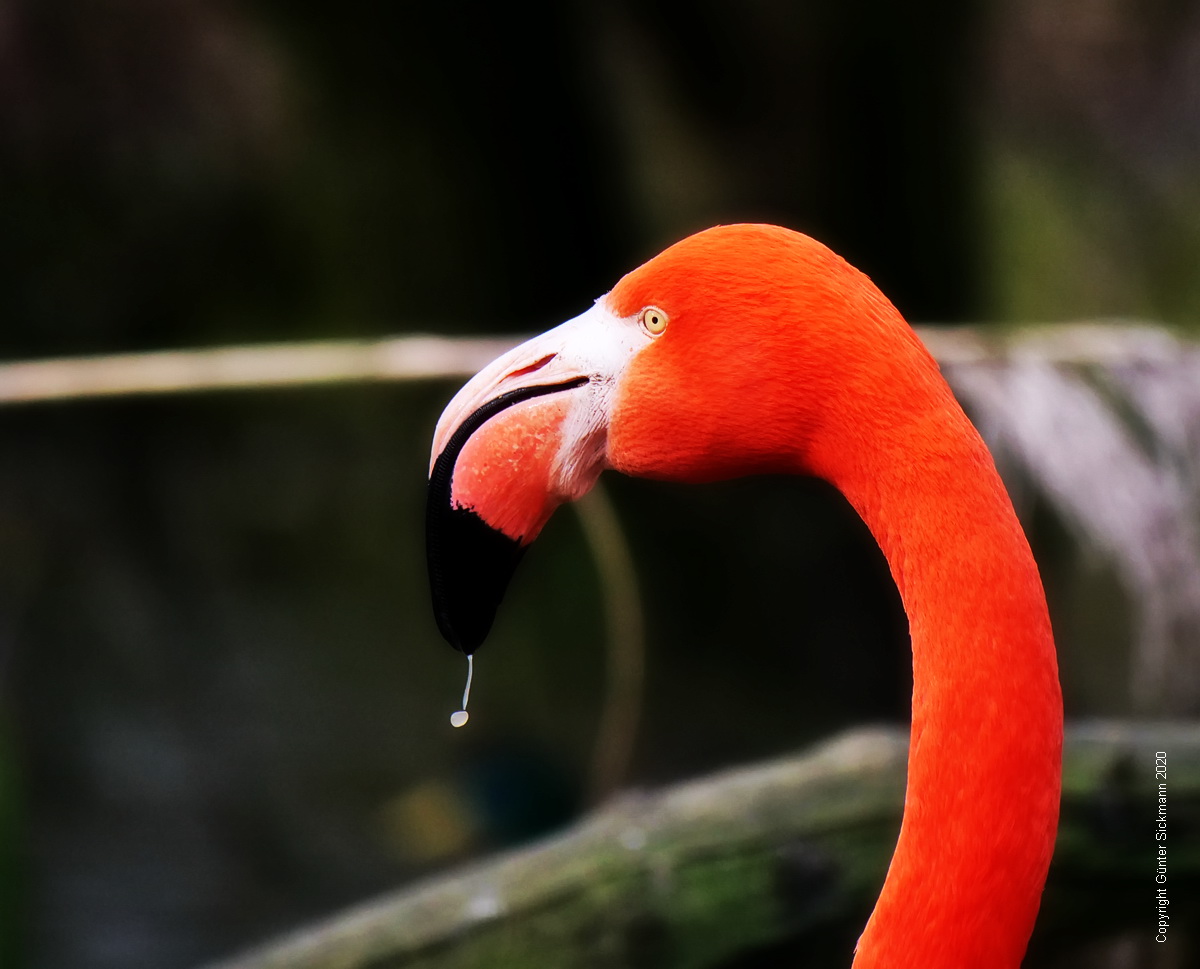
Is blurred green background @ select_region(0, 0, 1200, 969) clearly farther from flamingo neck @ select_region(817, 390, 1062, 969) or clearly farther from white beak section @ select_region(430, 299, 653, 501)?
flamingo neck @ select_region(817, 390, 1062, 969)

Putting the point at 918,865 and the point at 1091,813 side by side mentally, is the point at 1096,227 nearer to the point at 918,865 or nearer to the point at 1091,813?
the point at 1091,813

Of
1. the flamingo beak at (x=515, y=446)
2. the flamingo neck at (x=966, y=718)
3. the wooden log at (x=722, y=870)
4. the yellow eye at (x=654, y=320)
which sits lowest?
the wooden log at (x=722, y=870)

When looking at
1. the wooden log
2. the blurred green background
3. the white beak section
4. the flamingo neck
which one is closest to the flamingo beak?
the white beak section

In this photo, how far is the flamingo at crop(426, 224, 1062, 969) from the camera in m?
0.75

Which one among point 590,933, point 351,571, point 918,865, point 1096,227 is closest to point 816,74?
point 1096,227

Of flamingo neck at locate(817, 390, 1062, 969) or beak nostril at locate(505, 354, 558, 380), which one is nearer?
flamingo neck at locate(817, 390, 1062, 969)

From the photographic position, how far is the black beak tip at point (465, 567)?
0.88 meters

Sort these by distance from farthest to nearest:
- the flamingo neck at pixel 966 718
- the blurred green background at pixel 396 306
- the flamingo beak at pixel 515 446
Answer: the blurred green background at pixel 396 306
the flamingo beak at pixel 515 446
the flamingo neck at pixel 966 718

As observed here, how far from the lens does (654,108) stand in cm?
276

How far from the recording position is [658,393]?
2.77ft

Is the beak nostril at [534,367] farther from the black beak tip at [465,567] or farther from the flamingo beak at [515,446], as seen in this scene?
the black beak tip at [465,567]

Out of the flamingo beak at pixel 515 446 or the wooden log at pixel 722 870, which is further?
the wooden log at pixel 722 870

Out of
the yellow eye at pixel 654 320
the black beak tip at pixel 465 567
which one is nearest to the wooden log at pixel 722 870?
the black beak tip at pixel 465 567

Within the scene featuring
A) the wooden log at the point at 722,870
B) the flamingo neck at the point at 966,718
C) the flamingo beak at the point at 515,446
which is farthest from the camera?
the wooden log at the point at 722,870
